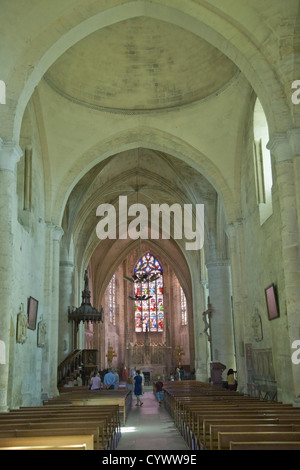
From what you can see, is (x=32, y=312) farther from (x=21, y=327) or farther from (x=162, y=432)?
(x=162, y=432)

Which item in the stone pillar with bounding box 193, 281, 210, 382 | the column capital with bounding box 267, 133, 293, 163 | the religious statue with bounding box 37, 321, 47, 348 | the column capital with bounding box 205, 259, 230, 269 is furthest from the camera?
the stone pillar with bounding box 193, 281, 210, 382

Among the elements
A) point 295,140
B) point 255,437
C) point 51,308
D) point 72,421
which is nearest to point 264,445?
point 255,437

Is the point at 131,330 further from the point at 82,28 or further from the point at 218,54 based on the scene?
the point at 82,28

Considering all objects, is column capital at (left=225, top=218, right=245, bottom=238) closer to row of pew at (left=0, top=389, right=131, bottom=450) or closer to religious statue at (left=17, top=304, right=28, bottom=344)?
religious statue at (left=17, top=304, right=28, bottom=344)

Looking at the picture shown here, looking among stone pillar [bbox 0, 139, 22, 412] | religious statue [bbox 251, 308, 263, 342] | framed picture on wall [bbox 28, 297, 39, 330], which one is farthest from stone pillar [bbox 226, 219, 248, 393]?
stone pillar [bbox 0, 139, 22, 412]

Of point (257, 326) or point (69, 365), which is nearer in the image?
point (257, 326)

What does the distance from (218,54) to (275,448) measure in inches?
527

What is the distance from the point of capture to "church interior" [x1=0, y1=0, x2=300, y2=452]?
10.3 m

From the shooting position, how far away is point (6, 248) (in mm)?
9664

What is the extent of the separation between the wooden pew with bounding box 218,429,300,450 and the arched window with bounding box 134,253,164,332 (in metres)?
35.5

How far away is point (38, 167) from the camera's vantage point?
51.5 ft

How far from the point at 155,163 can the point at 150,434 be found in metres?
13.8

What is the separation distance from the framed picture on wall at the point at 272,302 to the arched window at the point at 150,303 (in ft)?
93.0

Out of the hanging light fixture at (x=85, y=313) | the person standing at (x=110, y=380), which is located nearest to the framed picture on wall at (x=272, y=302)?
the person standing at (x=110, y=380)
